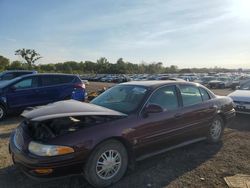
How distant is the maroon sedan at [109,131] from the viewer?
137 inches

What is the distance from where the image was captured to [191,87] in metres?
5.63

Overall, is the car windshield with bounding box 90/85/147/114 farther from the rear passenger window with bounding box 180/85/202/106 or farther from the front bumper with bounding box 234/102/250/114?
the front bumper with bounding box 234/102/250/114

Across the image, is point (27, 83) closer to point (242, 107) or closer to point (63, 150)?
point (63, 150)

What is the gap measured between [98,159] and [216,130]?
135 inches

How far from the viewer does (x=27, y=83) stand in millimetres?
9523

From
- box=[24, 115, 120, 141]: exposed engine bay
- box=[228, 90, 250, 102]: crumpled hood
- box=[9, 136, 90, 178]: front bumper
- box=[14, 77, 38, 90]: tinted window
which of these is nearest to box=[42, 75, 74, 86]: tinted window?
box=[14, 77, 38, 90]: tinted window

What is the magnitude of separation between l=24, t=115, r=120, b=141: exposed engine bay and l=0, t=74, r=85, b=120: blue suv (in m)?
5.55

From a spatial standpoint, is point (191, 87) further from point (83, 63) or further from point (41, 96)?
point (83, 63)

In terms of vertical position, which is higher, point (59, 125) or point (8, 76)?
point (8, 76)

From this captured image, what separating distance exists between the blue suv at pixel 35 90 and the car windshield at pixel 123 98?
16.5ft

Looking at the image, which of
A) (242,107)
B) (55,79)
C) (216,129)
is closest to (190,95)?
(216,129)

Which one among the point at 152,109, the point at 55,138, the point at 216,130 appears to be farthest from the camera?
the point at 216,130

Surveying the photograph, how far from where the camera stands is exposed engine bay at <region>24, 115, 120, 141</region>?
11.9 ft

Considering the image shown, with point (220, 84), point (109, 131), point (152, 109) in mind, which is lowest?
point (220, 84)
